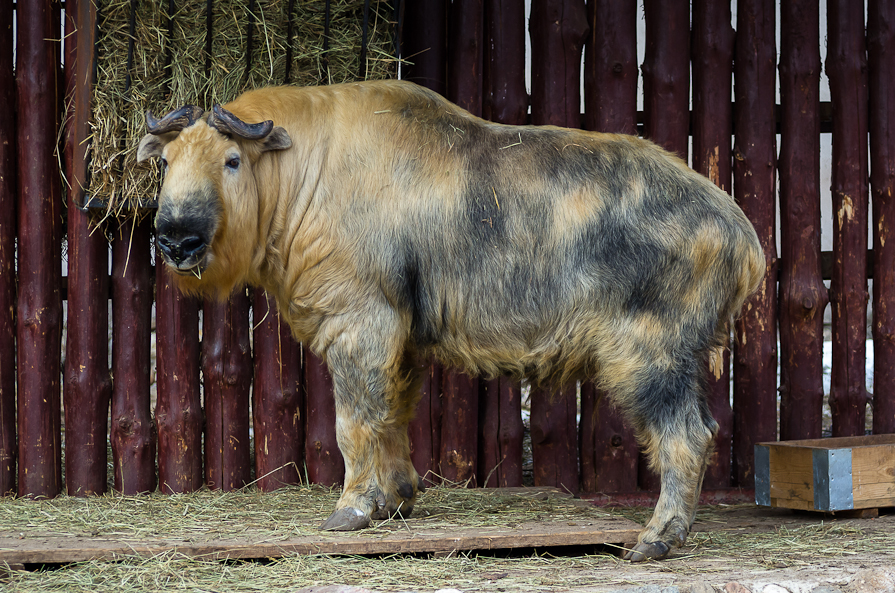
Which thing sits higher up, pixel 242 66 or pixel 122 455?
pixel 242 66

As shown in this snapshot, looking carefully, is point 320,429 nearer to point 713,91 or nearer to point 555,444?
point 555,444

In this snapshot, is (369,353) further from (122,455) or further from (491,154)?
(122,455)

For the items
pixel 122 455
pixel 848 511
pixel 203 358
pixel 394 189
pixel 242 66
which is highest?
pixel 242 66

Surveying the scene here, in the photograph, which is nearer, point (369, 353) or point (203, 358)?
point (369, 353)

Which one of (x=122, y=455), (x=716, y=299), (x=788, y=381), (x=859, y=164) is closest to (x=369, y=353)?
(x=716, y=299)

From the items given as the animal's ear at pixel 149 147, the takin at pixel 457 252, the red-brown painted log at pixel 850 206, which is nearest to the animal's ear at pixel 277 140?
the takin at pixel 457 252

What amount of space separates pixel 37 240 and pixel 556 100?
2796mm

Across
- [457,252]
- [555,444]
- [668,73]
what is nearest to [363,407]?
[457,252]

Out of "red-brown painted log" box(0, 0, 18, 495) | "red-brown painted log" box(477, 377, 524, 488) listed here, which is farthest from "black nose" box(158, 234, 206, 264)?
"red-brown painted log" box(477, 377, 524, 488)

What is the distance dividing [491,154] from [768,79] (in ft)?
6.61

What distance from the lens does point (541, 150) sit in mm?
4109

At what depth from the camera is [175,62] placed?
4477 millimetres

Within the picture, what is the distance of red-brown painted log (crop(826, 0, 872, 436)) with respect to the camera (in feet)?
17.3

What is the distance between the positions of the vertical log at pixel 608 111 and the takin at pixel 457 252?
103 centimetres
